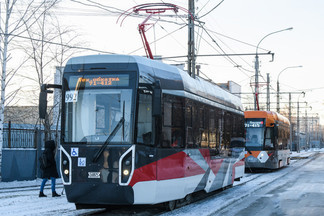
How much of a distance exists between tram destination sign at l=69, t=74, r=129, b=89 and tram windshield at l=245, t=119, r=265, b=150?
17.0 meters

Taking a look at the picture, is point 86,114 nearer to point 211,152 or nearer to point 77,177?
point 77,177

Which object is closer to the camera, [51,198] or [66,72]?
[66,72]

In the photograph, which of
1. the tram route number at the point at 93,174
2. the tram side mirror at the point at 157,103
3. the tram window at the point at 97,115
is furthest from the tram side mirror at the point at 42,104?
the tram side mirror at the point at 157,103

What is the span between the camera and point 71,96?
10000 mm

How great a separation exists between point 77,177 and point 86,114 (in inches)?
50.1

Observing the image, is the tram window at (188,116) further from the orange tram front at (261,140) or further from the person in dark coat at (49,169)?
the orange tram front at (261,140)

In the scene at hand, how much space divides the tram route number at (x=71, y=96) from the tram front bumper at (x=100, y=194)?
1.68 metres

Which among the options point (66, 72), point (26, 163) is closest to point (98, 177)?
point (66, 72)

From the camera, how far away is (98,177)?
9.67m

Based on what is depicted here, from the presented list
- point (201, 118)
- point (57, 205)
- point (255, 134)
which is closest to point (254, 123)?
point (255, 134)

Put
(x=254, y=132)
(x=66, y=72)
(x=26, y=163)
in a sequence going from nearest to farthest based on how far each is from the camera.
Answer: (x=66, y=72)
(x=26, y=163)
(x=254, y=132)

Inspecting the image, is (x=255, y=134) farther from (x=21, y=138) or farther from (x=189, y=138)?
(x=189, y=138)

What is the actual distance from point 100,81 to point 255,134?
56.1 ft

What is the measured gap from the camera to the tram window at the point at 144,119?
31.9 ft
